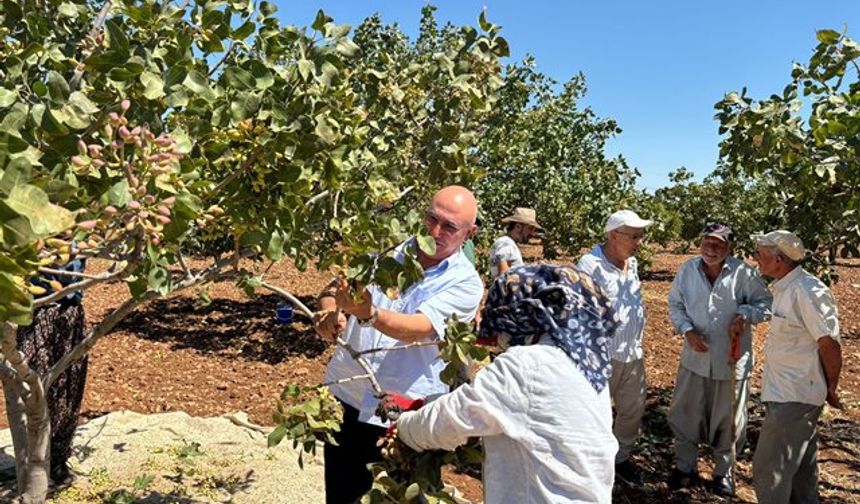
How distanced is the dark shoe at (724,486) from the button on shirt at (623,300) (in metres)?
0.98

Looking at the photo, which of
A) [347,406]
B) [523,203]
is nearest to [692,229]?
[523,203]

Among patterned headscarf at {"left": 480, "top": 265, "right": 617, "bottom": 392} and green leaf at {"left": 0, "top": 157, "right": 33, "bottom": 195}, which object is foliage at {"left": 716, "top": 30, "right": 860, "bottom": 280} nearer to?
patterned headscarf at {"left": 480, "top": 265, "right": 617, "bottom": 392}

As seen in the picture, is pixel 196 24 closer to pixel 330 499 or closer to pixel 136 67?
pixel 136 67

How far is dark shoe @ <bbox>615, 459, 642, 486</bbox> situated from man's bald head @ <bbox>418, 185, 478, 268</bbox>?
9.70 feet

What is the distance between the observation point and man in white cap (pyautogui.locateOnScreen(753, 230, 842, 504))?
12.4ft

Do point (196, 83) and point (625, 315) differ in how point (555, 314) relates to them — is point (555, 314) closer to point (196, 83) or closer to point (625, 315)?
point (196, 83)

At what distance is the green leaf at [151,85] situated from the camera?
156cm

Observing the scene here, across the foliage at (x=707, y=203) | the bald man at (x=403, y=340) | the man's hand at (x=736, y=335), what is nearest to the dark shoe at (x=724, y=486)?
the man's hand at (x=736, y=335)

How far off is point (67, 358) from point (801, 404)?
12.3ft

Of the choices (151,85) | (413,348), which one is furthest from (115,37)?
(413,348)

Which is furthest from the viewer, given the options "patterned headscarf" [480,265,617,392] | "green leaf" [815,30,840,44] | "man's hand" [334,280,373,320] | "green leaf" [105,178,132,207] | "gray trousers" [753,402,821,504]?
"gray trousers" [753,402,821,504]

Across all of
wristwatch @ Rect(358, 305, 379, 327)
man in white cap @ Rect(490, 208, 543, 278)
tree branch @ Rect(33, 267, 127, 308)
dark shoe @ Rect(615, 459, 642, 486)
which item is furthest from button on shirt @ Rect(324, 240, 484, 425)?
man in white cap @ Rect(490, 208, 543, 278)

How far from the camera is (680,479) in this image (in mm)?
4828

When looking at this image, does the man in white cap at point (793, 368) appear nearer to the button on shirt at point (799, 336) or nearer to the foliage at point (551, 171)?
the button on shirt at point (799, 336)
